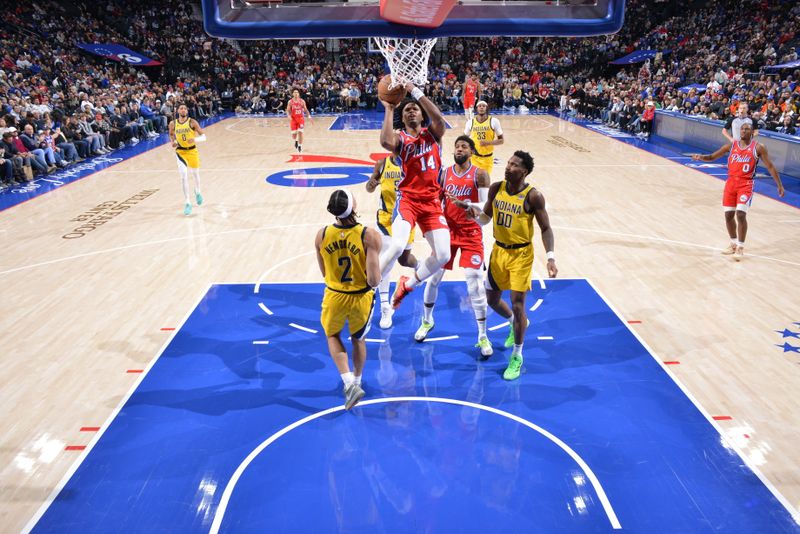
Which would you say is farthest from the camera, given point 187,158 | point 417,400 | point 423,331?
point 187,158

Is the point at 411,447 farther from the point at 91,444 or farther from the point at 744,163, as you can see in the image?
the point at 744,163

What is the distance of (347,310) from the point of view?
4.77m

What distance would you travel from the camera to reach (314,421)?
4.81 metres

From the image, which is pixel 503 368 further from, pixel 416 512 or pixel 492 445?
pixel 416 512

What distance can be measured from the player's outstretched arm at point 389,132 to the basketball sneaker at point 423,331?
69.5 inches

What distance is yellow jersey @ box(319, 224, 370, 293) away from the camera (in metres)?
4.56

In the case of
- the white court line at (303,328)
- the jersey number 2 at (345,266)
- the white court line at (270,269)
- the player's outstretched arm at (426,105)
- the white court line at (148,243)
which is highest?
the player's outstretched arm at (426,105)

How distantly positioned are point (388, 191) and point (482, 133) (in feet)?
10.3

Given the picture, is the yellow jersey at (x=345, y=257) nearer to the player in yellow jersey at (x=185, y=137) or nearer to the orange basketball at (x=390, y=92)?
the orange basketball at (x=390, y=92)

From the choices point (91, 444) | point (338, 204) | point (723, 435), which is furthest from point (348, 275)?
point (723, 435)

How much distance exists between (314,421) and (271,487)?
0.79m

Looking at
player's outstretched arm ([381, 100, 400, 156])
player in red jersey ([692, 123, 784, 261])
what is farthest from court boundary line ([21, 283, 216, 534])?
player in red jersey ([692, 123, 784, 261])

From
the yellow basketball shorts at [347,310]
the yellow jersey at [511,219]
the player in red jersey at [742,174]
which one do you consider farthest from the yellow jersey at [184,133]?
the player in red jersey at [742,174]

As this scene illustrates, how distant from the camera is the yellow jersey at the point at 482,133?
9258 millimetres
